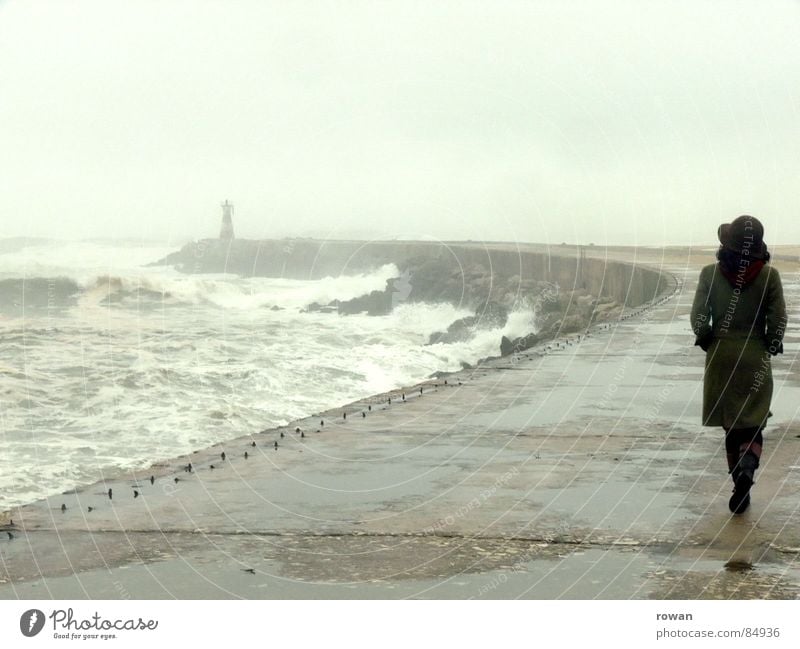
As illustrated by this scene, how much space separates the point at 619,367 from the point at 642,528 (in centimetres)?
668

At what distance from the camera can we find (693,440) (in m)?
7.51

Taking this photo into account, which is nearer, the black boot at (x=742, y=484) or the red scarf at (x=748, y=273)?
the black boot at (x=742, y=484)

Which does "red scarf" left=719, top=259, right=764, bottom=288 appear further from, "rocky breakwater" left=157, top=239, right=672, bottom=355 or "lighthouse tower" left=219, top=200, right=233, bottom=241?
"lighthouse tower" left=219, top=200, right=233, bottom=241

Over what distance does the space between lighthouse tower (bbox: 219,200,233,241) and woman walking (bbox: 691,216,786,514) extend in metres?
62.0

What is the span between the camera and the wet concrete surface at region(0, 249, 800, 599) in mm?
4320

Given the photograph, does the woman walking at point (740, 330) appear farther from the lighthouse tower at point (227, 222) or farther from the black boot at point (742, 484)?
the lighthouse tower at point (227, 222)

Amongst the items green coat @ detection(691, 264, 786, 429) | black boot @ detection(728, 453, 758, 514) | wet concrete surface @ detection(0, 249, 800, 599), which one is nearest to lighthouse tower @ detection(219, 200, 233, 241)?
wet concrete surface @ detection(0, 249, 800, 599)

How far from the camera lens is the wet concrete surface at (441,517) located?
432 centimetres

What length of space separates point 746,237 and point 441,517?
2.03 metres

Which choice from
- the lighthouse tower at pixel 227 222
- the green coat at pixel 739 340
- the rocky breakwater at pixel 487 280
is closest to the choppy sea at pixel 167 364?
the rocky breakwater at pixel 487 280

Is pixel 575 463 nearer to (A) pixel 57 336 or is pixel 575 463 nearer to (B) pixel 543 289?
(A) pixel 57 336

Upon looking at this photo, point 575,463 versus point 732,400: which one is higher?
point 732,400

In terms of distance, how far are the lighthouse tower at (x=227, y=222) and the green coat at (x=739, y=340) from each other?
62004 millimetres
